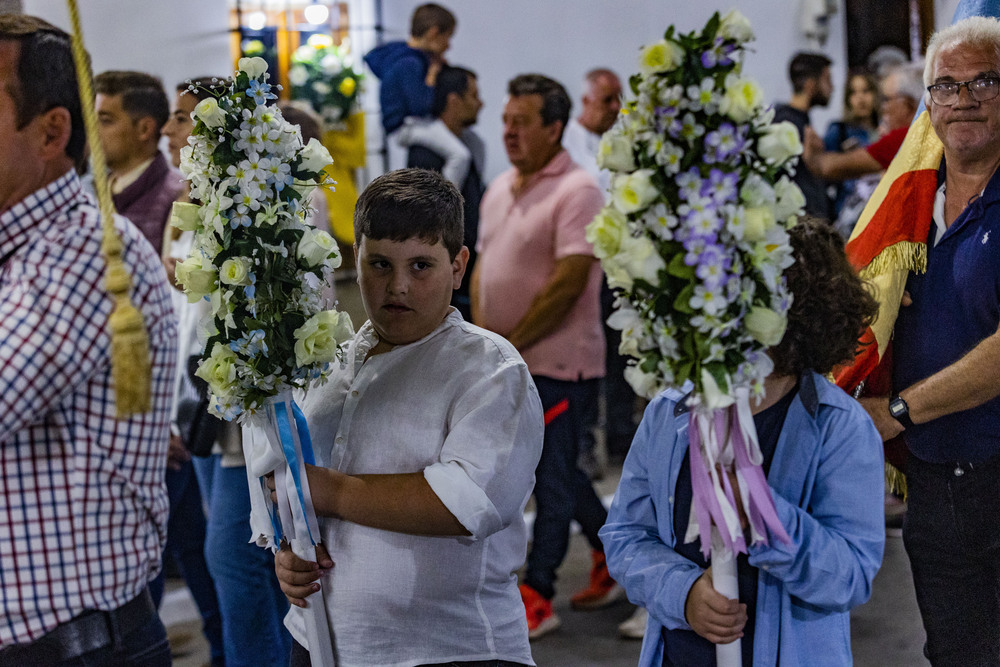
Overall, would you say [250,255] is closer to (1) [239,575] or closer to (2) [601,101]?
(1) [239,575]

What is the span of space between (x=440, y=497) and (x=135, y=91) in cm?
215

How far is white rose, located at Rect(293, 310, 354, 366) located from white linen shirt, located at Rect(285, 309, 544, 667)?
16 cm

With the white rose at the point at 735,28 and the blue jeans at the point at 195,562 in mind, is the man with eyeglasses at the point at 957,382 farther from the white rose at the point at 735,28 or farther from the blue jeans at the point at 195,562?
the blue jeans at the point at 195,562

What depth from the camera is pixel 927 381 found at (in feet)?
7.41

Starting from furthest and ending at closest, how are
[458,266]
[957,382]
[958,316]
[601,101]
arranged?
[601,101] → [958,316] → [957,382] → [458,266]

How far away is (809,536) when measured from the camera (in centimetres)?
166

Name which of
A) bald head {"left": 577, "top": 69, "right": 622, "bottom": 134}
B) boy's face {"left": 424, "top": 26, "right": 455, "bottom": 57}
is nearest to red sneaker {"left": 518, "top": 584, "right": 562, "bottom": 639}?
bald head {"left": 577, "top": 69, "right": 622, "bottom": 134}

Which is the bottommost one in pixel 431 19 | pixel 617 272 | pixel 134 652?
pixel 134 652

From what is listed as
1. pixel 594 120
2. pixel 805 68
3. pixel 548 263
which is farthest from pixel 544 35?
pixel 548 263

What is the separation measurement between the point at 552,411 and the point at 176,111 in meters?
1.57

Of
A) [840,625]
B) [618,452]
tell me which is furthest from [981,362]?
[618,452]

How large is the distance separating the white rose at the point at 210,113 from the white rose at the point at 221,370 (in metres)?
0.35

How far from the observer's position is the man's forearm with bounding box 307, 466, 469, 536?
174 cm

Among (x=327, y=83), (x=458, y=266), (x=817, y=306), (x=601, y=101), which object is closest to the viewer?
(x=817, y=306)
